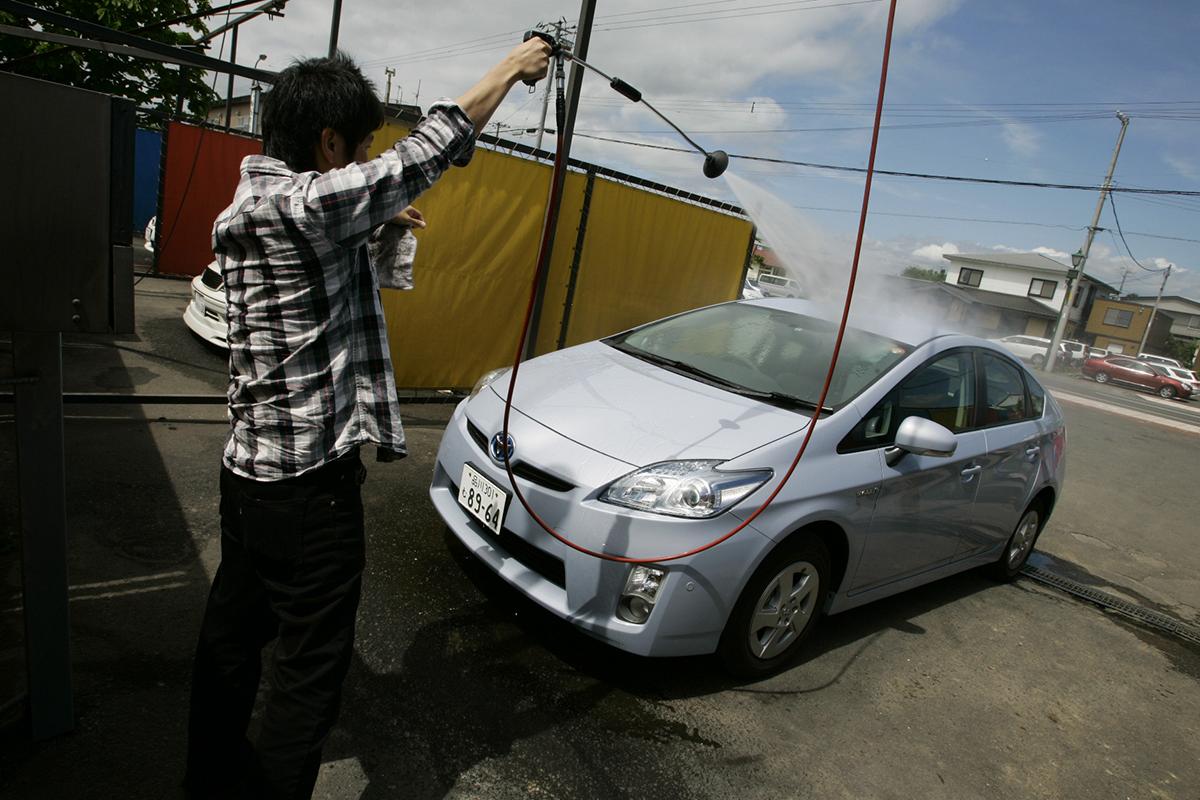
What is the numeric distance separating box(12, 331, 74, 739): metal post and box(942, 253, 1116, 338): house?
2081 inches

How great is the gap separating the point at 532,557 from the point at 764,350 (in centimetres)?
186

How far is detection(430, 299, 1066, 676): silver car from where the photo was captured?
288 cm

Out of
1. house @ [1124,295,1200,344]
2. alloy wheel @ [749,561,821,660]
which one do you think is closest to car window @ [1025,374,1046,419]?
alloy wheel @ [749,561,821,660]

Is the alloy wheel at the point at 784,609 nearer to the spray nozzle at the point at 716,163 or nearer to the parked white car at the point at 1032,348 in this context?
the spray nozzle at the point at 716,163

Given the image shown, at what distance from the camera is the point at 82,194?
6.26 feet

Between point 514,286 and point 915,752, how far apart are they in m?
5.34

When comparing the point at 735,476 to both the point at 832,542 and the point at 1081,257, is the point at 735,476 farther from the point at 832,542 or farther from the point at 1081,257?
the point at 1081,257

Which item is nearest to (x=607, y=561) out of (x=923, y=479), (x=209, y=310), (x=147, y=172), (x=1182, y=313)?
(x=923, y=479)

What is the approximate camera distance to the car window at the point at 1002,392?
4332 millimetres

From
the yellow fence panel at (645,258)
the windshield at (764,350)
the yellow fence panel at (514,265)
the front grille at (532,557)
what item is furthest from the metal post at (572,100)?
the front grille at (532,557)

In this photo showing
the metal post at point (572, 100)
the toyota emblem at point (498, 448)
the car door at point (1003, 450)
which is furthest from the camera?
the metal post at point (572, 100)

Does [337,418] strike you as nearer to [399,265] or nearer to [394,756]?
[399,265]

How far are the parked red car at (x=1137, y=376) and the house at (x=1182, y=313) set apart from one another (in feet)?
122

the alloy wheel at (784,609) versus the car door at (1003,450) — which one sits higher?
the car door at (1003,450)
